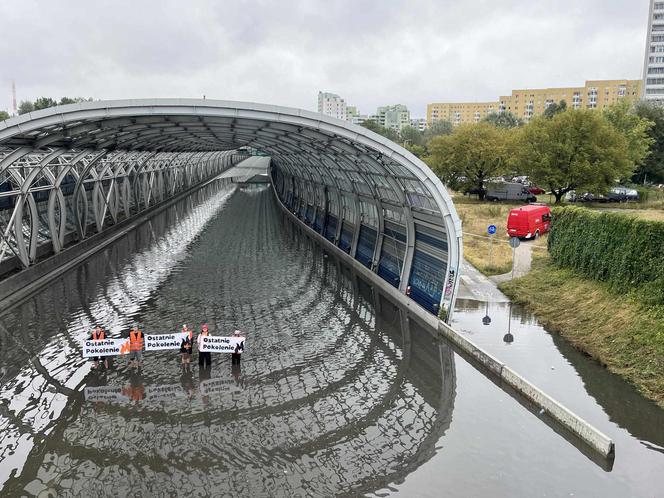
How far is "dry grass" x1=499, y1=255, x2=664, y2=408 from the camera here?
526 inches

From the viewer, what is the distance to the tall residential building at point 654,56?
109850 millimetres

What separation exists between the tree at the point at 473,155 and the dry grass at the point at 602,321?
1158 inches

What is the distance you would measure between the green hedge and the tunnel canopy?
18.2 feet

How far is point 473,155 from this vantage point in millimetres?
49781

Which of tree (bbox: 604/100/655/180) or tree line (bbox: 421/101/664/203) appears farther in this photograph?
tree (bbox: 604/100/655/180)

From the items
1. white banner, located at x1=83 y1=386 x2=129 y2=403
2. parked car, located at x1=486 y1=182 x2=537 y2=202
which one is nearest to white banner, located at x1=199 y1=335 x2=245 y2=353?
white banner, located at x1=83 y1=386 x2=129 y2=403

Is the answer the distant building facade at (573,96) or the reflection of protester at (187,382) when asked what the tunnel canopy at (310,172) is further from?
the distant building facade at (573,96)

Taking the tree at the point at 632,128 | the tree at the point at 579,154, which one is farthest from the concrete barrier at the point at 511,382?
the tree at the point at 632,128

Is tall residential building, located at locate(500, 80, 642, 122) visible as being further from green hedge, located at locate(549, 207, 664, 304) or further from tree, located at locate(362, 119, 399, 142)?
green hedge, located at locate(549, 207, 664, 304)

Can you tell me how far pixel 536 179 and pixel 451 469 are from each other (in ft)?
127

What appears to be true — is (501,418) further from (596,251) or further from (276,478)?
(596,251)

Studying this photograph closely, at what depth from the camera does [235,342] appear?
13570mm

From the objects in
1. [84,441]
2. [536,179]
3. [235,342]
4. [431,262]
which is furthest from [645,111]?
[84,441]

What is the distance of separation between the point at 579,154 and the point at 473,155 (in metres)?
10.1
